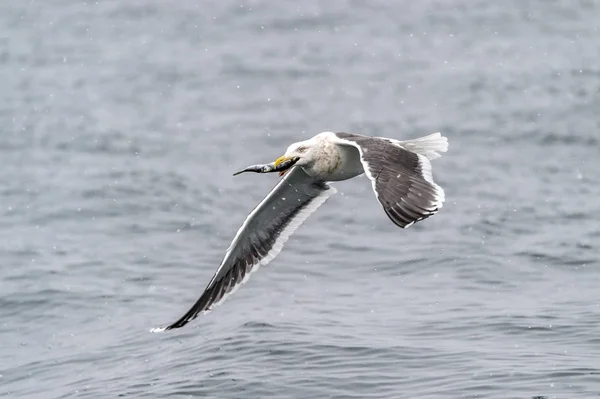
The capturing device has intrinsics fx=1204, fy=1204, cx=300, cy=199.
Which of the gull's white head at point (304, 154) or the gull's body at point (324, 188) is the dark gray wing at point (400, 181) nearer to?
the gull's body at point (324, 188)

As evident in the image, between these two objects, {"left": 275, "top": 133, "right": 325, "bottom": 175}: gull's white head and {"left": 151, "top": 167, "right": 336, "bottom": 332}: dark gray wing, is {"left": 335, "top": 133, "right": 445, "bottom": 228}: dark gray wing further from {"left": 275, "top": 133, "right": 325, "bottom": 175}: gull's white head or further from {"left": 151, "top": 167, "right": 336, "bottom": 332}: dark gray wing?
{"left": 151, "top": 167, "right": 336, "bottom": 332}: dark gray wing

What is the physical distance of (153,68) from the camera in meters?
22.9

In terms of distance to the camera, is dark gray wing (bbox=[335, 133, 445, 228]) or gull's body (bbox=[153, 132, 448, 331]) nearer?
dark gray wing (bbox=[335, 133, 445, 228])

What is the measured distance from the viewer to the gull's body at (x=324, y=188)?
29.3 feet

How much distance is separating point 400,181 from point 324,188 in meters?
2.40

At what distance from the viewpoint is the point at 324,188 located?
1148 cm

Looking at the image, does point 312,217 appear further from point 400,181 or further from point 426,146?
point 400,181

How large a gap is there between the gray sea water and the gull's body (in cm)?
137

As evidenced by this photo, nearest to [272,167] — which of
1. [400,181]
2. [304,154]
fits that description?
[304,154]

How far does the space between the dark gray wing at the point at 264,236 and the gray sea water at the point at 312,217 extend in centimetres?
125

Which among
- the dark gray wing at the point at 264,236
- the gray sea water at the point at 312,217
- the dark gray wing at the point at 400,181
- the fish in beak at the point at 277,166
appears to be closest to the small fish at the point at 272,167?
the fish in beak at the point at 277,166

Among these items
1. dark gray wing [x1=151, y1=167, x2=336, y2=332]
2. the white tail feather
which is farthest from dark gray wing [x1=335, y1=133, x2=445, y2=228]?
dark gray wing [x1=151, y1=167, x2=336, y2=332]

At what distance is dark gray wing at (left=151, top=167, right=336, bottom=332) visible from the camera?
11.3 meters

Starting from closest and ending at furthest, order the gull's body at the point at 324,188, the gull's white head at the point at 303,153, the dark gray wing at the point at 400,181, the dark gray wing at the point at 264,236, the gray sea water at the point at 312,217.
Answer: the dark gray wing at the point at 400,181, the gull's body at the point at 324,188, the gull's white head at the point at 303,153, the dark gray wing at the point at 264,236, the gray sea water at the point at 312,217
